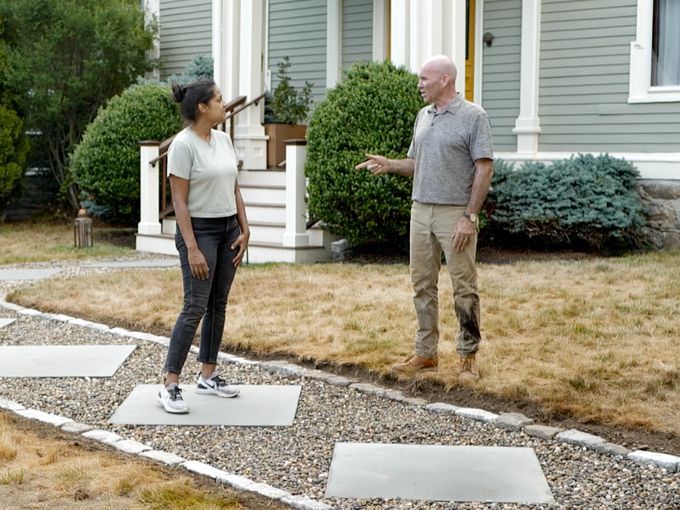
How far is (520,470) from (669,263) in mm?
6784

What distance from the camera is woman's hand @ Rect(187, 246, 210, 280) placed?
19.4 feet

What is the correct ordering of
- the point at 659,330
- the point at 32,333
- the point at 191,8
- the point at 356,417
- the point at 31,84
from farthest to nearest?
the point at 191,8, the point at 31,84, the point at 32,333, the point at 659,330, the point at 356,417

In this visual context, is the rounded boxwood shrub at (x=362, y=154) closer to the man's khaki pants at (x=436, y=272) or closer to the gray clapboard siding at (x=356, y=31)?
the gray clapboard siding at (x=356, y=31)

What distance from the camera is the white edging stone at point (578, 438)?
543 cm

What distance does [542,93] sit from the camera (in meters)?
14.0

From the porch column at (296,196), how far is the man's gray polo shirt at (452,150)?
6221 millimetres

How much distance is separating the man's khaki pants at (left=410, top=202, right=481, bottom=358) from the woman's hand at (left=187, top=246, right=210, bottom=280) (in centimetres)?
138

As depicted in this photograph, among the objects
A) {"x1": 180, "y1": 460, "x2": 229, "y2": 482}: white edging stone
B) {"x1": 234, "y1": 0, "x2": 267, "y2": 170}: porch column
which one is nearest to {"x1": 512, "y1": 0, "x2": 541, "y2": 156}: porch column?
{"x1": 234, "y1": 0, "x2": 267, "y2": 170}: porch column

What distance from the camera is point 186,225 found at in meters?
5.94

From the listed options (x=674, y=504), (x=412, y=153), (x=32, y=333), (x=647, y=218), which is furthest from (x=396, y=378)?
(x=647, y=218)

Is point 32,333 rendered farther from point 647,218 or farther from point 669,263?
point 647,218

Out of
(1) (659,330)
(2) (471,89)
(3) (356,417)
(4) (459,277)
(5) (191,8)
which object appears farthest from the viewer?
(5) (191,8)

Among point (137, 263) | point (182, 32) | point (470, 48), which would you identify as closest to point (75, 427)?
point (137, 263)

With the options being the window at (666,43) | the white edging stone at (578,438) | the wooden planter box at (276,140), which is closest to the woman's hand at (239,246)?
the white edging stone at (578,438)
